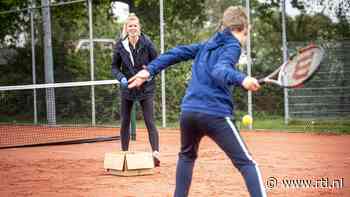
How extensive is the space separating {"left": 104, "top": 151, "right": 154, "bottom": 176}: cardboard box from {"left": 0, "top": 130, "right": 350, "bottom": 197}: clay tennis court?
0.14 meters

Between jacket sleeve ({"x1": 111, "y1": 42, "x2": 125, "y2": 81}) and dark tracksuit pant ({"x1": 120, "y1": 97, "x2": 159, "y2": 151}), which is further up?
jacket sleeve ({"x1": 111, "y1": 42, "x2": 125, "y2": 81})

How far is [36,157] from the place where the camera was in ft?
35.8

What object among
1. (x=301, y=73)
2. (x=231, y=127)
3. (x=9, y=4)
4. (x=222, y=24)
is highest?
(x=9, y=4)

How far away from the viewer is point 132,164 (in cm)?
851

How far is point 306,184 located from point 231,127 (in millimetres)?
2557

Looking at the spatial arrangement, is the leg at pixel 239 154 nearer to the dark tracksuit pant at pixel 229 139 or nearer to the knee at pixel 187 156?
the dark tracksuit pant at pixel 229 139

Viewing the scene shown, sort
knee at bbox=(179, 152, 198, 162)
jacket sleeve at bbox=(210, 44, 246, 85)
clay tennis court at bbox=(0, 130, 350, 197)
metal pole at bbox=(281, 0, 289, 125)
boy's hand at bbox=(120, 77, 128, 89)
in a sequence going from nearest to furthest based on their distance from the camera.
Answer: jacket sleeve at bbox=(210, 44, 246, 85)
knee at bbox=(179, 152, 198, 162)
clay tennis court at bbox=(0, 130, 350, 197)
boy's hand at bbox=(120, 77, 128, 89)
metal pole at bbox=(281, 0, 289, 125)

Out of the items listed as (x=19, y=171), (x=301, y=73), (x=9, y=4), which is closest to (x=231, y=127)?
(x=301, y=73)

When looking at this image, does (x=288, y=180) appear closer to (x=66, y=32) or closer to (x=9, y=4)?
(x=66, y=32)

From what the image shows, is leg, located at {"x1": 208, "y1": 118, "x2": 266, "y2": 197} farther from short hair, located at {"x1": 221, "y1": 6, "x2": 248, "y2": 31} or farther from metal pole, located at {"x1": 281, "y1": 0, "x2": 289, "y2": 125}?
metal pole, located at {"x1": 281, "y1": 0, "x2": 289, "y2": 125}

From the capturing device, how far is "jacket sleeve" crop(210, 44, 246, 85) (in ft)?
16.4

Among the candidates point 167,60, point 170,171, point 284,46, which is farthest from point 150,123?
point 284,46

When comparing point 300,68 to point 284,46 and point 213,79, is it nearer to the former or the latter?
point 213,79

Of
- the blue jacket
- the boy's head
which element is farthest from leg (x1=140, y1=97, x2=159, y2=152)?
the boy's head
